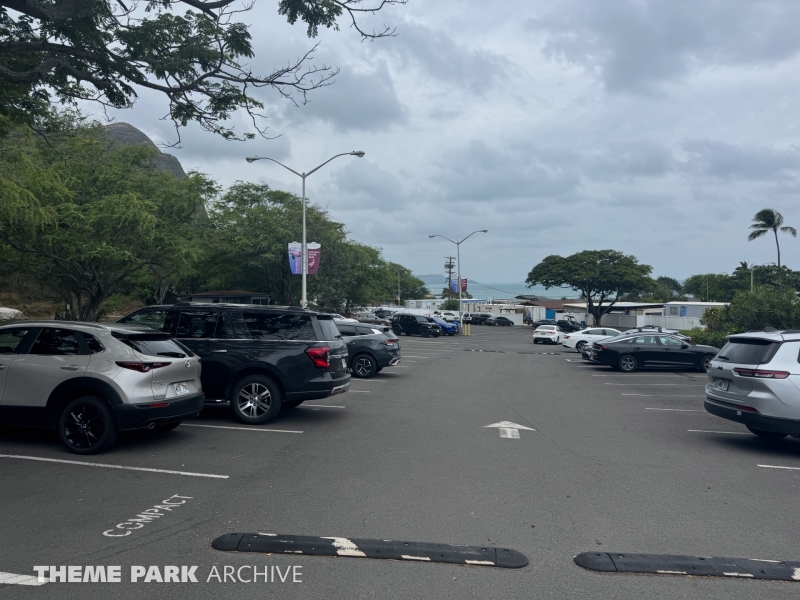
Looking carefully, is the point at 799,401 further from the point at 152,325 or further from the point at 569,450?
the point at 152,325

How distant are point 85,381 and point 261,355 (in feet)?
9.14

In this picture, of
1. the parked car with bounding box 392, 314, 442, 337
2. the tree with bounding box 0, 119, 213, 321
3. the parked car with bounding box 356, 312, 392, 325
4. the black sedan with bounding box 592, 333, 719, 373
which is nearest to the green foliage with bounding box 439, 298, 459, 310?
the parked car with bounding box 356, 312, 392, 325

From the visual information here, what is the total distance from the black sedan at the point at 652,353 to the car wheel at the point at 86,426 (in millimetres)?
18569

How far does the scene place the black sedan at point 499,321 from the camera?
81.7 m

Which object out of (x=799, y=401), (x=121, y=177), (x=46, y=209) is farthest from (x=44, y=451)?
(x=121, y=177)

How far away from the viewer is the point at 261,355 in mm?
10180

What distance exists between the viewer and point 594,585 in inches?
180

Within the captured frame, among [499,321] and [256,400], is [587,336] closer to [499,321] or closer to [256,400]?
[256,400]

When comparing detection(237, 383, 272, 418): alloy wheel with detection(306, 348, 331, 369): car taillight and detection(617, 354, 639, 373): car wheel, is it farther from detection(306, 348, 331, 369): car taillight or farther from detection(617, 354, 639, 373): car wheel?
detection(617, 354, 639, 373): car wheel

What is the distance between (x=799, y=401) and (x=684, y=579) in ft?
16.9

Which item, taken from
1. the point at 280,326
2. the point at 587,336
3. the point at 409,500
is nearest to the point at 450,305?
the point at 587,336

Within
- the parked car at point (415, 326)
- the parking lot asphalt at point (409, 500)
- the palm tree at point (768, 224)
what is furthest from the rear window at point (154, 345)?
the palm tree at point (768, 224)

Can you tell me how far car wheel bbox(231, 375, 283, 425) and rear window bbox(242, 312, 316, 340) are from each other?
2.21 ft

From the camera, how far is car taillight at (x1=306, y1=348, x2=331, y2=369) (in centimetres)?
1016
